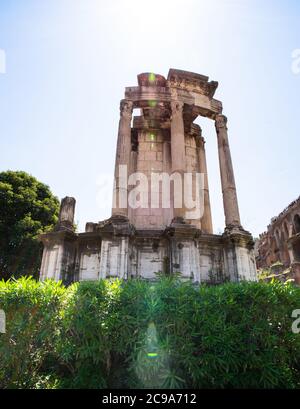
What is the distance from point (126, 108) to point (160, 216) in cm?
472

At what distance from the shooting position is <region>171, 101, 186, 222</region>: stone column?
9688mm

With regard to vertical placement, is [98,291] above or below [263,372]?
above

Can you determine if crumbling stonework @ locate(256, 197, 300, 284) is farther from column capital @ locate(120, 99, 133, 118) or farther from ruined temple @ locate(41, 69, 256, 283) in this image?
column capital @ locate(120, 99, 133, 118)

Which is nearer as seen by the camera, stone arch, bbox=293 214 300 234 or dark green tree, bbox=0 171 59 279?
dark green tree, bbox=0 171 59 279

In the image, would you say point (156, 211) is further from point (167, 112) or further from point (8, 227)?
point (8, 227)

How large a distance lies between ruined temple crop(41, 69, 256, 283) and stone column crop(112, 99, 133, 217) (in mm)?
34

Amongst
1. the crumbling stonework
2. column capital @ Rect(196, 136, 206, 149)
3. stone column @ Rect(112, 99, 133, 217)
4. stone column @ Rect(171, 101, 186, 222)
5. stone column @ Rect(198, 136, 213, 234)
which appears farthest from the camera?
the crumbling stonework

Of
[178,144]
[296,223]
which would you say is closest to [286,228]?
[296,223]

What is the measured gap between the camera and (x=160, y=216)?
1077 cm

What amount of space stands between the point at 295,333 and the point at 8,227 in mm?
18206

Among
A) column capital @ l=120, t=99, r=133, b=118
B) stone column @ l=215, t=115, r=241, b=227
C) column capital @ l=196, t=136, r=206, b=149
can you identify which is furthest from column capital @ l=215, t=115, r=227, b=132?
column capital @ l=120, t=99, r=133, b=118

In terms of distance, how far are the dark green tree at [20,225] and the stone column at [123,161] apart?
10.4m
